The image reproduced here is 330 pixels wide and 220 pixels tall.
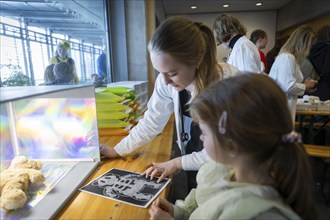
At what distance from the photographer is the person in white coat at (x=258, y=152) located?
1.56 feet

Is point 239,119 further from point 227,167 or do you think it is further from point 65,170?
point 65,170

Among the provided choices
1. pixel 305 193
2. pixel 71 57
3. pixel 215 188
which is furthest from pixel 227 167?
pixel 71 57

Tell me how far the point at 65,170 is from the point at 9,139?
0.21 metres

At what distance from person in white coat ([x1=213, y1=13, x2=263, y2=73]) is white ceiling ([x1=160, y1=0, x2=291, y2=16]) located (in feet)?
9.75

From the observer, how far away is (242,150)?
20.5 inches

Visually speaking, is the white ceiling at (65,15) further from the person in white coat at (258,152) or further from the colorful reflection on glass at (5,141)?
the person in white coat at (258,152)

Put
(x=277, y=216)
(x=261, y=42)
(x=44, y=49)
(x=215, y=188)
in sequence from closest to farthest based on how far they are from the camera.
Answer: (x=277, y=216), (x=215, y=188), (x=44, y=49), (x=261, y=42)

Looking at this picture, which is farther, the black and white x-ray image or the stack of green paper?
the stack of green paper

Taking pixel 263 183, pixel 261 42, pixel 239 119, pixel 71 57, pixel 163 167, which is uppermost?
pixel 261 42

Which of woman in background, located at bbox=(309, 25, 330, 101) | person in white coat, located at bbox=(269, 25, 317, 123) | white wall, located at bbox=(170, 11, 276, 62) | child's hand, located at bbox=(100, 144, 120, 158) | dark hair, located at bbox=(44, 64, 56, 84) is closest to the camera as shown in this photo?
child's hand, located at bbox=(100, 144, 120, 158)

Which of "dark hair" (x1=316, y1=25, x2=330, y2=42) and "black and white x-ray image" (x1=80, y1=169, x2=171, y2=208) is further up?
"dark hair" (x1=316, y1=25, x2=330, y2=42)

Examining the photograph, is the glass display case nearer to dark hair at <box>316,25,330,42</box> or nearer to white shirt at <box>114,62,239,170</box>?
white shirt at <box>114,62,239,170</box>

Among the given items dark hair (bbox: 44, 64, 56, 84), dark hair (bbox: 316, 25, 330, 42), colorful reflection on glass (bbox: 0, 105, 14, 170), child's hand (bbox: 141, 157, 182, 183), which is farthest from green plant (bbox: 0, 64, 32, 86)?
dark hair (bbox: 316, 25, 330, 42)

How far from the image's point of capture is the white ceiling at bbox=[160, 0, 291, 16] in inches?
185
